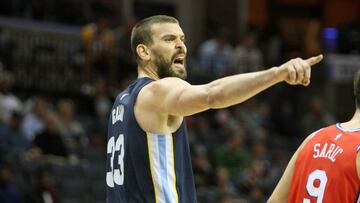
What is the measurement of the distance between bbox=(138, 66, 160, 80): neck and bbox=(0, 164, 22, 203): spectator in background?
712cm

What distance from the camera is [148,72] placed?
5.42 metres

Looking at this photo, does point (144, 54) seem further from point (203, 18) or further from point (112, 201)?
point (203, 18)

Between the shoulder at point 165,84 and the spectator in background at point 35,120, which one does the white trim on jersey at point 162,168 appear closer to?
the shoulder at point 165,84

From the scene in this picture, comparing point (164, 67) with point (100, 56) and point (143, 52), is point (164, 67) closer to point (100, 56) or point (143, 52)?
point (143, 52)

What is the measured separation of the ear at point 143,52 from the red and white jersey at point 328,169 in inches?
41.5

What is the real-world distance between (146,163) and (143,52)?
0.66 metres

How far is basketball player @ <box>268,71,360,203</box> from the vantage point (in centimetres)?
511

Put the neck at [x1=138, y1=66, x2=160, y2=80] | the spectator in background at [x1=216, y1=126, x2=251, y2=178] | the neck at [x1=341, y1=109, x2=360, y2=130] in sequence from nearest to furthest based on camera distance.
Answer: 1. the neck at [x1=341, y1=109, x2=360, y2=130]
2. the neck at [x1=138, y1=66, x2=160, y2=80]
3. the spectator in background at [x1=216, y1=126, x2=251, y2=178]

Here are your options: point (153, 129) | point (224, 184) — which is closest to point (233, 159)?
point (224, 184)

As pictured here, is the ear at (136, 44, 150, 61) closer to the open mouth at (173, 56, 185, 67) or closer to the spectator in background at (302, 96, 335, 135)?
the open mouth at (173, 56, 185, 67)

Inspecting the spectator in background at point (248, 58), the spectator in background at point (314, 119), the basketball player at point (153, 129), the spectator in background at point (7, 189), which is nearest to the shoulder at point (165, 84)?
the basketball player at point (153, 129)

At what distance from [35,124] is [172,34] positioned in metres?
9.68

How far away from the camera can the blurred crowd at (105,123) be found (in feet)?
43.9

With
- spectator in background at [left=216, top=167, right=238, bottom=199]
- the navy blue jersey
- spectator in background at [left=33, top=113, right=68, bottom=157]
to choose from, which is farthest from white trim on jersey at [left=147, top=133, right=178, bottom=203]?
spectator in background at [left=33, top=113, right=68, bottom=157]
